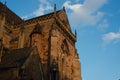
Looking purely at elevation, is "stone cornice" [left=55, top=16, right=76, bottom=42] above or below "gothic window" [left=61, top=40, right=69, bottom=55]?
above

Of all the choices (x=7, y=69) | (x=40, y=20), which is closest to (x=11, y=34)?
(x=40, y=20)

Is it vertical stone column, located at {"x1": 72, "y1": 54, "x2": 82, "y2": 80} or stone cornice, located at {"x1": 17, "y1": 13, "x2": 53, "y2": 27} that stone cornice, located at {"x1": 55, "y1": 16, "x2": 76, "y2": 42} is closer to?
stone cornice, located at {"x1": 17, "y1": 13, "x2": 53, "y2": 27}

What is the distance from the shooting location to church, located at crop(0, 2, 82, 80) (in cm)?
2073

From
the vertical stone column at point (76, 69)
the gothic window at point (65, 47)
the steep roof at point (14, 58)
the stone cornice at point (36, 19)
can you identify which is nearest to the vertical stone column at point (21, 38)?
the stone cornice at point (36, 19)

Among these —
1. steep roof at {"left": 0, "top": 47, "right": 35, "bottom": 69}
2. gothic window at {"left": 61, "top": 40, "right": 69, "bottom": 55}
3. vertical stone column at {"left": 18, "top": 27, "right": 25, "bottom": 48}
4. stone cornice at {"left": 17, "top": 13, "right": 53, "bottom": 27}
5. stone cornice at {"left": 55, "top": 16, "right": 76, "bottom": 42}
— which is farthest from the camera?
gothic window at {"left": 61, "top": 40, "right": 69, "bottom": 55}

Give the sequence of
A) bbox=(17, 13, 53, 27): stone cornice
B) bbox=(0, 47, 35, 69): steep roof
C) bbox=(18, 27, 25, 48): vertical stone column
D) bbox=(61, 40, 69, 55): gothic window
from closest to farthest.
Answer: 1. bbox=(0, 47, 35, 69): steep roof
2. bbox=(18, 27, 25, 48): vertical stone column
3. bbox=(17, 13, 53, 27): stone cornice
4. bbox=(61, 40, 69, 55): gothic window

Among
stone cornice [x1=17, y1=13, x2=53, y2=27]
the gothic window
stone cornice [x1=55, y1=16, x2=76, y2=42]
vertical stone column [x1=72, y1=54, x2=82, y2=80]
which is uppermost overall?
stone cornice [x1=17, y1=13, x2=53, y2=27]

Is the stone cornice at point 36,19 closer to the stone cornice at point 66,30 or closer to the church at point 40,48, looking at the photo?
the church at point 40,48

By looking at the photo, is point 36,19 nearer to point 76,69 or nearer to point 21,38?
point 21,38

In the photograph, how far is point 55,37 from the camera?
26391mm

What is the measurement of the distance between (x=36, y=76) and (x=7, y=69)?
3.10m

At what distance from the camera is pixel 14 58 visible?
21109mm

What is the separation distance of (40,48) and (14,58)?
20.2 ft

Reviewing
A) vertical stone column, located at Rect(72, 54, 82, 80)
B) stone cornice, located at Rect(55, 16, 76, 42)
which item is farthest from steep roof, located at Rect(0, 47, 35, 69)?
vertical stone column, located at Rect(72, 54, 82, 80)
